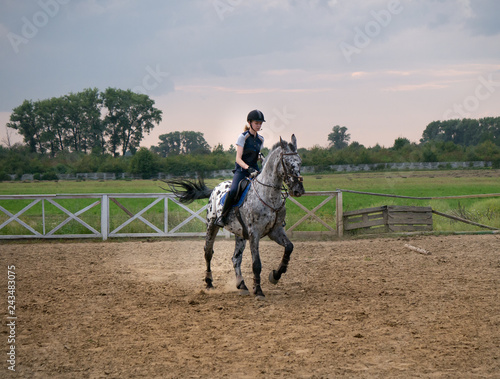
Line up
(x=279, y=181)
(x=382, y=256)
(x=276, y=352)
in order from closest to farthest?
(x=276, y=352) < (x=279, y=181) < (x=382, y=256)

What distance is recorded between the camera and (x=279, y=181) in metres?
7.75

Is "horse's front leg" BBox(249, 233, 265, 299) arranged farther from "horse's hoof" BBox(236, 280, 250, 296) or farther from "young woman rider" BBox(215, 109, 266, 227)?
"young woman rider" BBox(215, 109, 266, 227)

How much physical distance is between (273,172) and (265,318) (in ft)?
7.48

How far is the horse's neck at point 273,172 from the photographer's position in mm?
7672

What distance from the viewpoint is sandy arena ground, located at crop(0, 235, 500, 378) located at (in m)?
4.92

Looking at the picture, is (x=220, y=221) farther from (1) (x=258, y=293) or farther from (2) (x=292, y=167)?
(2) (x=292, y=167)

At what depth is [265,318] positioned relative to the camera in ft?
21.9

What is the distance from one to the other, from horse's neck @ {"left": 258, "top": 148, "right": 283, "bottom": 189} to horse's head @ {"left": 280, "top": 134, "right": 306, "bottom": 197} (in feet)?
0.51

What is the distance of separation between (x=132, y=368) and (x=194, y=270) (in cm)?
575

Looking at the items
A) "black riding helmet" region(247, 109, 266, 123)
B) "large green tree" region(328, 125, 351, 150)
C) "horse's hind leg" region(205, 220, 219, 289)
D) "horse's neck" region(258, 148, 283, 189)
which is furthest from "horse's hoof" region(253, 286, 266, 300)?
"large green tree" region(328, 125, 351, 150)

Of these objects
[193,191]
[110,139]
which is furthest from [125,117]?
[193,191]

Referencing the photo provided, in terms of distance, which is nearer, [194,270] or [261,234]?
[261,234]

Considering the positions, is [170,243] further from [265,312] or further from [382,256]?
[265,312]

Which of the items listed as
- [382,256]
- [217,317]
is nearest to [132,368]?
[217,317]
